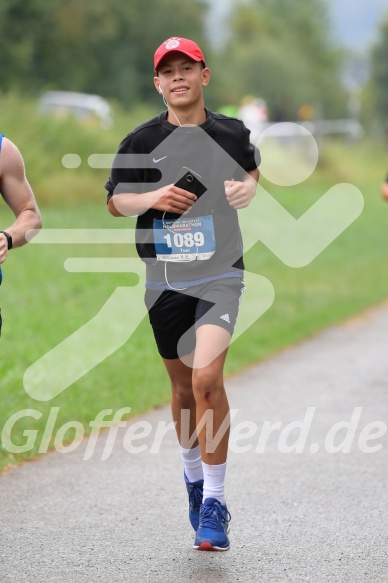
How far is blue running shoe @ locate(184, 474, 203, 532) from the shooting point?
5.63 meters

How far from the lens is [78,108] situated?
3525cm

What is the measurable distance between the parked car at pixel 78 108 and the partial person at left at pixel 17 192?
22.0 m

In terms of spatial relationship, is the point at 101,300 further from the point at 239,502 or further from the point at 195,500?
the point at 195,500

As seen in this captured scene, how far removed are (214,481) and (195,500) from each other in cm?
29

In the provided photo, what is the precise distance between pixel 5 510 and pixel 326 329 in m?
8.19

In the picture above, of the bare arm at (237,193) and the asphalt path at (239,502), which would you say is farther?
the bare arm at (237,193)

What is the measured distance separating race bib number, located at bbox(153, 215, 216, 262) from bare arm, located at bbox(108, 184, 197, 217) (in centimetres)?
9

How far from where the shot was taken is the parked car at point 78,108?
29331mm

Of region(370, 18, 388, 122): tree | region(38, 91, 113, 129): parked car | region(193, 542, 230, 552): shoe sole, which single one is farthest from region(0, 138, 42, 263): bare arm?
region(370, 18, 388, 122): tree

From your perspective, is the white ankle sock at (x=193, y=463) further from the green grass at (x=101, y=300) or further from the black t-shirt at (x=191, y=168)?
the green grass at (x=101, y=300)

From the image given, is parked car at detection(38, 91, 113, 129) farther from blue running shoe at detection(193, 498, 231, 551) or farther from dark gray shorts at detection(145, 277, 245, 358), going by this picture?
blue running shoe at detection(193, 498, 231, 551)

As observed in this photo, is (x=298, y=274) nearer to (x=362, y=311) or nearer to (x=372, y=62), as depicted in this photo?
(x=362, y=311)

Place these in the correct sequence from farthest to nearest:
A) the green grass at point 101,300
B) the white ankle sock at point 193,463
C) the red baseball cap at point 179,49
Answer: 1. the green grass at point 101,300
2. the white ankle sock at point 193,463
3. the red baseball cap at point 179,49

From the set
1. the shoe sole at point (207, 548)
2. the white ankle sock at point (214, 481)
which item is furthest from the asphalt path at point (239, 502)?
the white ankle sock at point (214, 481)
